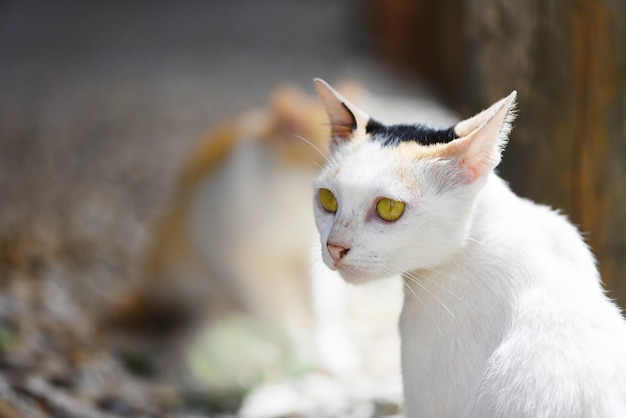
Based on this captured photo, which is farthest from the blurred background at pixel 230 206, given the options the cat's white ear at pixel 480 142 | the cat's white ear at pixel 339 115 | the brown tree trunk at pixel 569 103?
the cat's white ear at pixel 480 142

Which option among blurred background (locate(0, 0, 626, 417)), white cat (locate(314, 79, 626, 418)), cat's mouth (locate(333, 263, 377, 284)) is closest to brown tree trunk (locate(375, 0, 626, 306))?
blurred background (locate(0, 0, 626, 417))

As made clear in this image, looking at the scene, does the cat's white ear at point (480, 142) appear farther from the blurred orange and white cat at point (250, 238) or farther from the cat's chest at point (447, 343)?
the blurred orange and white cat at point (250, 238)

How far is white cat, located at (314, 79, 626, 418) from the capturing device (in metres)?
1.48

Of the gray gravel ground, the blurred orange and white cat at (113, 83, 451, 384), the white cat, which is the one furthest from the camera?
the gray gravel ground

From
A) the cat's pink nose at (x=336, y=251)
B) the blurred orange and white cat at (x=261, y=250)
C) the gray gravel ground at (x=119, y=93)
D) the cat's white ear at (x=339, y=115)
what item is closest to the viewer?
the cat's pink nose at (x=336, y=251)

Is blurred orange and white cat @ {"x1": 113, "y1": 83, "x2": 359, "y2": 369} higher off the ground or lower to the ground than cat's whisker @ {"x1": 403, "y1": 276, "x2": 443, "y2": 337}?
higher

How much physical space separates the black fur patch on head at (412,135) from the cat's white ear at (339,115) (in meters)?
0.05

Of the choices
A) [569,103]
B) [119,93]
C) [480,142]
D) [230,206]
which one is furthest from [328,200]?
[119,93]

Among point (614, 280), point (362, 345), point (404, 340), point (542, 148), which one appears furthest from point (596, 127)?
point (362, 345)

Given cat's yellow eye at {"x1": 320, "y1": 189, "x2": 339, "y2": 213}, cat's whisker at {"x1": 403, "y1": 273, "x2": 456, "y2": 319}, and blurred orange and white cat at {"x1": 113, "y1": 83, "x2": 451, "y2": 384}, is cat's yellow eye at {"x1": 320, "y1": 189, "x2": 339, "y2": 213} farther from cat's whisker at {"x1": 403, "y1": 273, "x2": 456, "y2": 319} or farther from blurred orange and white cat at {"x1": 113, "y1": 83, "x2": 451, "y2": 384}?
blurred orange and white cat at {"x1": 113, "y1": 83, "x2": 451, "y2": 384}

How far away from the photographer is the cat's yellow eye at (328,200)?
1679mm

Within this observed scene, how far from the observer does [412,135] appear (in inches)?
66.7

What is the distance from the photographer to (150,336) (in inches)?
154

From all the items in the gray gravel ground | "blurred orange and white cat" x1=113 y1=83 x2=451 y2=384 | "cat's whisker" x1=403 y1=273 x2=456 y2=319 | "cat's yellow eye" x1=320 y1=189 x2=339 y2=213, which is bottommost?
"cat's whisker" x1=403 y1=273 x2=456 y2=319
